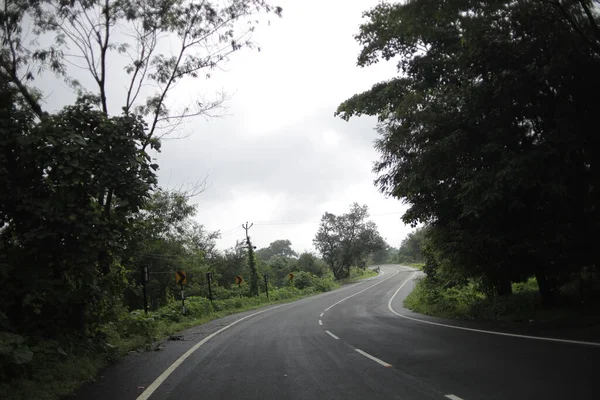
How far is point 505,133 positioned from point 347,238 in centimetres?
6259

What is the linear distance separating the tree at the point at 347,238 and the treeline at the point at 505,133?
5804 cm

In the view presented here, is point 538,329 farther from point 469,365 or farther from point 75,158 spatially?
point 75,158

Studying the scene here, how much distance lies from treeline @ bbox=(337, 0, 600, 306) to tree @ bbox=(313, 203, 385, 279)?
190ft

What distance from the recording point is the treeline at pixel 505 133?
976 centimetres

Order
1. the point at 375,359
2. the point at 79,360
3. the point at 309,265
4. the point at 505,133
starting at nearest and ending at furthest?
the point at 79,360, the point at 375,359, the point at 505,133, the point at 309,265

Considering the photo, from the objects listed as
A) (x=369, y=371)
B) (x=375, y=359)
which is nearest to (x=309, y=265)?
(x=375, y=359)

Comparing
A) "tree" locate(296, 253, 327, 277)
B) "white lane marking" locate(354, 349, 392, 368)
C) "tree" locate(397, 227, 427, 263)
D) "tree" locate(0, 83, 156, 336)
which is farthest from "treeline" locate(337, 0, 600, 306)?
"tree" locate(397, 227, 427, 263)

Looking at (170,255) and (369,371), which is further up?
(170,255)

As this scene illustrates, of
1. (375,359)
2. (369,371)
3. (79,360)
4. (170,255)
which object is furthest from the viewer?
(170,255)

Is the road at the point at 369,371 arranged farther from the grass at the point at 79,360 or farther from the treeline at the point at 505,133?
the treeline at the point at 505,133

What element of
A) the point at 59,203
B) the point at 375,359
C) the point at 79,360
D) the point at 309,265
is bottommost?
the point at 375,359

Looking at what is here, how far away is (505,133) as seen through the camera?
36.5ft

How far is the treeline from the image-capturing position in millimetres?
9758

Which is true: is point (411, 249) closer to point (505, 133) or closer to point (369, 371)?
point (505, 133)
